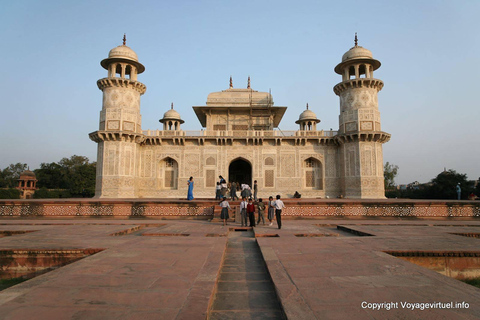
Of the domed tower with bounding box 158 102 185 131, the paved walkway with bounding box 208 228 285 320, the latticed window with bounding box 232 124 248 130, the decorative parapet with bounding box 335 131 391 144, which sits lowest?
the paved walkway with bounding box 208 228 285 320

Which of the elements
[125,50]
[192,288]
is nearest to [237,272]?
[192,288]

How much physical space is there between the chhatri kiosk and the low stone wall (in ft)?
24.4

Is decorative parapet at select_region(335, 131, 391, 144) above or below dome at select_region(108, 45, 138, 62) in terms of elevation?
below

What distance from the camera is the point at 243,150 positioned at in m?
22.6

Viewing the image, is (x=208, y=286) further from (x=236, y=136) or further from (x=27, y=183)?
(x=27, y=183)

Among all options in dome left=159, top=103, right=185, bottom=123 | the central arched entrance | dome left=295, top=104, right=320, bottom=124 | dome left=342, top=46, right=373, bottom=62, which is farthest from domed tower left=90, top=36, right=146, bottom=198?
dome left=342, top=46, right=373, bottom=62

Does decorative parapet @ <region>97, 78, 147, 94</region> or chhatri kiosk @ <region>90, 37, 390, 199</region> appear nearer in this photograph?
chhatri kiosk @ <region>90, 37, 390, 199</region>

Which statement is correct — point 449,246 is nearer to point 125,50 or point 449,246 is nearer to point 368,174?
point 368,174

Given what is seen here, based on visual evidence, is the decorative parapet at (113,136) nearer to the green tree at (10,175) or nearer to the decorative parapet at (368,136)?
the decorative parapet at (368,136)

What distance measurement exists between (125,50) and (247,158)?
38.8 feet

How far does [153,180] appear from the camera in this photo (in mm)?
22281

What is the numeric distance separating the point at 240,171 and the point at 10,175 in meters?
60.6

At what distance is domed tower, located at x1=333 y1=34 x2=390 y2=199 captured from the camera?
2014 cm

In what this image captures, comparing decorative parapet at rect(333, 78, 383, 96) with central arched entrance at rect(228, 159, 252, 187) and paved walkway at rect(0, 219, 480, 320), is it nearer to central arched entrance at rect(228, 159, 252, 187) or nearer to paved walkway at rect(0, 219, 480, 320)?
central arched entrance at rect(228, 159, 252, 187)
